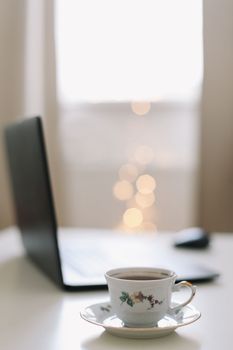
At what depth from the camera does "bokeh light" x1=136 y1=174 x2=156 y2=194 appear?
230cm

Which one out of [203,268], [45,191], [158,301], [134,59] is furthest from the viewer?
[134,59]

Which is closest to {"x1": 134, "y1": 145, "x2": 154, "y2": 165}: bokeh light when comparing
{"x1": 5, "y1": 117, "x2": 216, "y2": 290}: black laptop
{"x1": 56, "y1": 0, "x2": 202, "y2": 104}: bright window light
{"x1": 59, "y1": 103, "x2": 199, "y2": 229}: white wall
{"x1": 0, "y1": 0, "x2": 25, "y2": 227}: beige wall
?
{"x1": 59, "y1": 103, "x2": 199, "y2": 229}: white wall

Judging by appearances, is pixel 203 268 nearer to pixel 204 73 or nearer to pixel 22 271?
pixel 22 271

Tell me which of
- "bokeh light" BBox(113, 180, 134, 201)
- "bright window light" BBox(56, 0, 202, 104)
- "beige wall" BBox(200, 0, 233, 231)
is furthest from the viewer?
"bokeh light" BBox(113, 180, 134, 201)

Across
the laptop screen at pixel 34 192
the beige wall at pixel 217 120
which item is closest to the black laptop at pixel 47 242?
the laptop screen at pixel 34 192

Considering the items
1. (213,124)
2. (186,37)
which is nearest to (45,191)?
(213,124)

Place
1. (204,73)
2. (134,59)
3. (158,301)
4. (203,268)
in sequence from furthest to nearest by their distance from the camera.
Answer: (134,59)
(204,73)
(203,268)
(158,301)

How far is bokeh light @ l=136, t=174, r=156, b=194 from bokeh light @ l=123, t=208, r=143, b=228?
0.33 ft

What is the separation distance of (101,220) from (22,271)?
1283 millimetres

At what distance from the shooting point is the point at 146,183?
2.31 metres

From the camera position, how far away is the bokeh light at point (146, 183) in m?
2.30

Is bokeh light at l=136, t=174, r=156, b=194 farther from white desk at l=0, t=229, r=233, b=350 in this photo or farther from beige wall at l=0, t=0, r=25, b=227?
white desk at l=0, t=229, r=233, b=350

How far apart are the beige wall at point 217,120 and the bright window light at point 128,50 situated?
67 millimetres

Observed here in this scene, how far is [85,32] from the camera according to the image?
234cm
